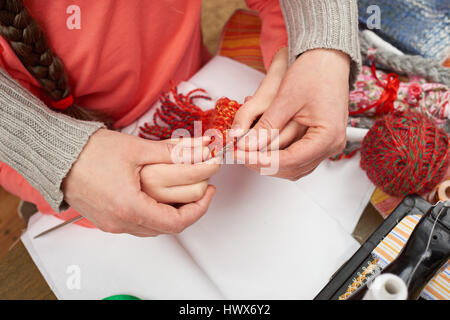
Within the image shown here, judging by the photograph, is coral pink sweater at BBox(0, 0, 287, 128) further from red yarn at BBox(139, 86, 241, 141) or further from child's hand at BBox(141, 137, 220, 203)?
child's hand at BBox(141, 137, 220, 203)

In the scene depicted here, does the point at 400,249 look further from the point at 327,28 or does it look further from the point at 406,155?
the point at 327,28

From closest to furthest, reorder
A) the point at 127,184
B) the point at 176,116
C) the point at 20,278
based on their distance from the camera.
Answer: the point at 127,184
the point at 176,116
the point at 20,278

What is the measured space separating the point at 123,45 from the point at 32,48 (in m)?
Answer: 0.15

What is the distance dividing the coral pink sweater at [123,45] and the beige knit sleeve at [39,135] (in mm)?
74

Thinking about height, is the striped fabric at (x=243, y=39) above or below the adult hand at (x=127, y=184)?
above

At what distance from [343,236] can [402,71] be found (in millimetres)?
441

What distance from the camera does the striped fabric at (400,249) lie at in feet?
1.65

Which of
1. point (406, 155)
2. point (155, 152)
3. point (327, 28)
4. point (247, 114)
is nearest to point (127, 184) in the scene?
point (155, 152)

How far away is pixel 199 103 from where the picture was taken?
75 centimetres

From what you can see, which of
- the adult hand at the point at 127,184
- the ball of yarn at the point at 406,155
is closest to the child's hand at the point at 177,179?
the adult hand at the point at 127,184

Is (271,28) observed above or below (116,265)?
above

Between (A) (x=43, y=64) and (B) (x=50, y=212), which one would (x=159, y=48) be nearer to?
(A) (x=43, y=64)

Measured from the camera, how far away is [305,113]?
0.54 metres

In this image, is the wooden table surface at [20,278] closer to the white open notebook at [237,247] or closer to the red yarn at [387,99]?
the white open notebook at [237,247]
